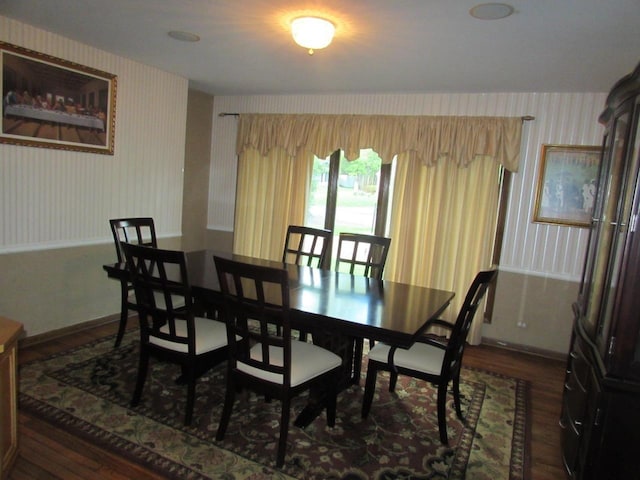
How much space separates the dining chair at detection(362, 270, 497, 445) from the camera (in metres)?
2.31

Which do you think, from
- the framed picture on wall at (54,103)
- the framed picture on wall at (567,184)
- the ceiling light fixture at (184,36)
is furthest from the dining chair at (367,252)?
the framed picture on wall at (54,103)

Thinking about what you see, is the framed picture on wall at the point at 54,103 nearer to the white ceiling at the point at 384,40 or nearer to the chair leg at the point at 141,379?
the white ceiling at the point at 384,40

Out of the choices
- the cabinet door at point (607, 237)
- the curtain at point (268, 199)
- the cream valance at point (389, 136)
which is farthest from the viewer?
the curtain at point (268, 199)

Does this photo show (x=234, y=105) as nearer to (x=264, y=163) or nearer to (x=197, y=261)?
(x=264, y=163)

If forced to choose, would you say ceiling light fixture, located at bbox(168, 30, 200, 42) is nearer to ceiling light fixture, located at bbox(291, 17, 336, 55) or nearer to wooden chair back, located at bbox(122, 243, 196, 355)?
ceiling light fixture, located at bbox(291, 17, 336, 55)

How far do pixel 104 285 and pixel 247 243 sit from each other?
168 cm

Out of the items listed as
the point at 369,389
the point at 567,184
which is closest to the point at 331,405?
the point at 369,389

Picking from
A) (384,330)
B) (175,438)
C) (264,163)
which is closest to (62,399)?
(175,438)

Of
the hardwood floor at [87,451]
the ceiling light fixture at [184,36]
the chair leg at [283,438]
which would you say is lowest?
the hardwood floor at [87,451]

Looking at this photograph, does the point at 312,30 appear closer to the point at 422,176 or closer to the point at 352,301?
the point at 352,301

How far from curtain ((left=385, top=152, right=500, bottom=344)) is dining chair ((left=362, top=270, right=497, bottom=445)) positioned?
1.56 m

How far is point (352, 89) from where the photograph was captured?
13.9 feet

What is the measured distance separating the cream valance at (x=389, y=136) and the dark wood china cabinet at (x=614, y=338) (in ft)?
4.66

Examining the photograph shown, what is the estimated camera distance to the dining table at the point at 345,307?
2094 millimetres
